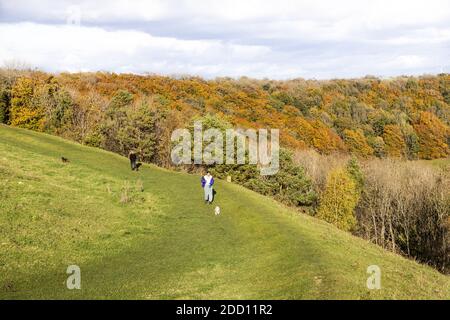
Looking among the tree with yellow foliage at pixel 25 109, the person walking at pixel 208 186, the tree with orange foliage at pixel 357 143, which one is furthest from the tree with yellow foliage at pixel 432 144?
the person walking at pixel 208 186

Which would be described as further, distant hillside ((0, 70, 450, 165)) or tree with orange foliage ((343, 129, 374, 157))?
tree with orange foliage ((343, 129, 374, 157))

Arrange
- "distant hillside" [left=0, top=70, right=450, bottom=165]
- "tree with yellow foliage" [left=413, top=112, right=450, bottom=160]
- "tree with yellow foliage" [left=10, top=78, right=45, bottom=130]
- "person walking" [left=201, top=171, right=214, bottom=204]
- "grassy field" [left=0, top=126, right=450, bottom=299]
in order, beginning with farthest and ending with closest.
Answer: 1. "tree with yellow foliage" [left=413, top=112, right=450, bottom=160]
2. "distant hillside" [left=0, top=70, right=450, bottom=165]
3. "tree with yellow foliage" [left=10, top=78, right=45, bottom=130]
4. "person walking" [left=201, top=171, right=214, bottom=204]
5. "grassy field" [left=0, top=126, right=450, bottom=299]

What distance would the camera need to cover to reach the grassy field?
65.7 ft

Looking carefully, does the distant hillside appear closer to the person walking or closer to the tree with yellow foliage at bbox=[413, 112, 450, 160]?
the tree with yellow foliage at bbox=[413, 112, 450, 160]

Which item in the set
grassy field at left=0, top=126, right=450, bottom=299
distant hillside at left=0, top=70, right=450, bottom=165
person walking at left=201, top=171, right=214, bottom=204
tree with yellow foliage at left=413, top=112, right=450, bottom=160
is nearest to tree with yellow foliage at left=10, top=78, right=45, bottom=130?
distant hillside at left=0, top=70, right=450, bottom=165

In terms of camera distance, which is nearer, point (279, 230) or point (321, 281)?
point (321, 281)

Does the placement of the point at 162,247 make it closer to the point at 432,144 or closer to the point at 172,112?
the point at 172,112

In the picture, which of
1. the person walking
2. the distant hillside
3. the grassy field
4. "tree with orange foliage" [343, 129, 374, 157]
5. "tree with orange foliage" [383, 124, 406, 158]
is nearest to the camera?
the grassy field

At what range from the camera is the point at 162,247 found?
26766 mm

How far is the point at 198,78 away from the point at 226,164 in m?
122

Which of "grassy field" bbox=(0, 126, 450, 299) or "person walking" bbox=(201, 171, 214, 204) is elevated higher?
"person walking" bbox=(201, 171, 214, 204)

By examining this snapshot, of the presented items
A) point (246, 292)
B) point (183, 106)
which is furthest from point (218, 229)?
point (183, 106)

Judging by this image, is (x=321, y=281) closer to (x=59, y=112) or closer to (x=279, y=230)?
(x=279, y=230)

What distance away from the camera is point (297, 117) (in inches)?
6959
